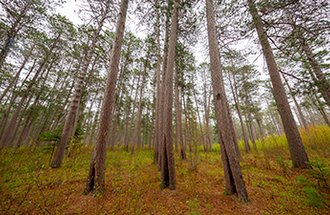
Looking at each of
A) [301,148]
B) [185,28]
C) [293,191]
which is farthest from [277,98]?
[185,28]

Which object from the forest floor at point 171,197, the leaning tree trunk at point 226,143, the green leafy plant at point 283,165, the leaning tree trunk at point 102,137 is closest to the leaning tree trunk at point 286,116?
the green leafy plant at point 283,165

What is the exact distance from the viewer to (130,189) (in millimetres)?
3723

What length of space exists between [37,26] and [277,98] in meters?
13.4

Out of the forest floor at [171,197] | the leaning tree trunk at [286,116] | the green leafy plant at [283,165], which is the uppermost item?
the leaning tree trunk at [286,116]

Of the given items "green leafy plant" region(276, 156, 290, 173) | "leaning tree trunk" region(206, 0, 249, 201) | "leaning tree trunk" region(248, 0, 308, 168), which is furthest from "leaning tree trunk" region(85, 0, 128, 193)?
"green leafy plant" region(276, 156, 290, 173)

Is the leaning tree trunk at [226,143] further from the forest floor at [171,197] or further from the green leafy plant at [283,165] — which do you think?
the green leafy plant at [283,165]

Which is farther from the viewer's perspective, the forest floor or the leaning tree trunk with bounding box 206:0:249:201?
the leaning tree trunk with bounding box 206:0:249:201

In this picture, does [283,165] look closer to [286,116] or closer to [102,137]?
[286,116]

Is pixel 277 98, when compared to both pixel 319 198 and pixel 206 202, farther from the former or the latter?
pixel 206 202

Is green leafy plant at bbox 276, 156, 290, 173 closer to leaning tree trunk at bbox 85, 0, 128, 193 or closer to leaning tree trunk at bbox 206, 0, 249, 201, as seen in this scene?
leaning tree trunk at bbox 206, 0, 249, 201

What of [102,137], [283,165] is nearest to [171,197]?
[102,137]

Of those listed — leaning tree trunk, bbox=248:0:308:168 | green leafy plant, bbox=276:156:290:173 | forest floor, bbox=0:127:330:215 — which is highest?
leaning tree trunk, bbox=248:0:308:168

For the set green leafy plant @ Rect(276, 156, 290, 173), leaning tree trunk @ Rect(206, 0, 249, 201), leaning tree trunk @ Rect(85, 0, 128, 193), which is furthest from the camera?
green leafy plant @ Rect(276, 156, 290, 173)

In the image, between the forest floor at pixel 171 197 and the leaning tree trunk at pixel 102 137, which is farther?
the leaning tree trunk at pixel 102 137
